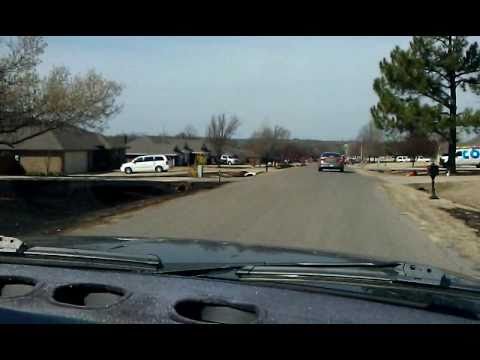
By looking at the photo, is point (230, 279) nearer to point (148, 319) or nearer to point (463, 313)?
point (148, 319)

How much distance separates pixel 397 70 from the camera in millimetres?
42000

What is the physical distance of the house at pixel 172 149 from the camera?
93125mm

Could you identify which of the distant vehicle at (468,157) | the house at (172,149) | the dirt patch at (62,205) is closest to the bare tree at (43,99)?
the dirt patch at (62,205)

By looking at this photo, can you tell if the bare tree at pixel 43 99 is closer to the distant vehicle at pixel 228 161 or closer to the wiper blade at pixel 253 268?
the wiper blade at pixel 253 268

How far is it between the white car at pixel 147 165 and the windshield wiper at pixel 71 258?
181 ft

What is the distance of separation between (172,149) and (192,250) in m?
95.2

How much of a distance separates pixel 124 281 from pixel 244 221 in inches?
452

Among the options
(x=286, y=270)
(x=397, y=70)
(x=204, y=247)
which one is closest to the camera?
(x=286, y=270)

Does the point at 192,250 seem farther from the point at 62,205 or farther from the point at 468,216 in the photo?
the point at 62,205

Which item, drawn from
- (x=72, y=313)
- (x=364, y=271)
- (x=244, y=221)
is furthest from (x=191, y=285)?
(x=244, y=221)

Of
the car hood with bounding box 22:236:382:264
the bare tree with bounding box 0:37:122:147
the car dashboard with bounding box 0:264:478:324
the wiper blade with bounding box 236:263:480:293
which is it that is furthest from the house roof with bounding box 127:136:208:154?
the car dashboard with bounding box 0:264:478:324

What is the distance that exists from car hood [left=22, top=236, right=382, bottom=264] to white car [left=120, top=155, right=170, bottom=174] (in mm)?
54357

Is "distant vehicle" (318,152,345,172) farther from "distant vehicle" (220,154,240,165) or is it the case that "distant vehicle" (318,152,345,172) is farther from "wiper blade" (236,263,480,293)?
"distant vehicle" (220,154,240,165)

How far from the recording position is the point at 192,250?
149 inches
